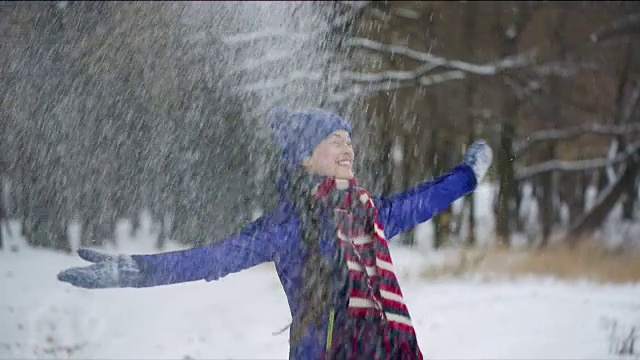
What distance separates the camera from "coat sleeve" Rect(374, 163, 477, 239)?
8.96ft

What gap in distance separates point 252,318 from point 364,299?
2441 millimetres

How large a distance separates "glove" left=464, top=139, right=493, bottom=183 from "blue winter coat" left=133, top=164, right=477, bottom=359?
27mm

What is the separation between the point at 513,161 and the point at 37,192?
413 cm

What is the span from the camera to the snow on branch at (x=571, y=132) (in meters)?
7.62

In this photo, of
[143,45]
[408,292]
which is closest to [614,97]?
[408,292]

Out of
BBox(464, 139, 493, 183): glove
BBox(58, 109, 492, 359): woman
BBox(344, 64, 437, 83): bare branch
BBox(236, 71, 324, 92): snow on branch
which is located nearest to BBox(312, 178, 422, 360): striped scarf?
BBox(58, 109, 492, 359): woman

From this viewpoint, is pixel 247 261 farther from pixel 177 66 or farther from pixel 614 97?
pixel 614 97

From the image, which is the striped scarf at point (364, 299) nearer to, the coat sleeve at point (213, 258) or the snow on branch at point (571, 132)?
the coat sleeve at point (213, 258)

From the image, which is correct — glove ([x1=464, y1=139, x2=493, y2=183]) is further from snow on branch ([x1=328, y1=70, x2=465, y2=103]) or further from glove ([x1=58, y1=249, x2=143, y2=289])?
snow on branch ([x1=328, y1=70, x2=465, y2=103])

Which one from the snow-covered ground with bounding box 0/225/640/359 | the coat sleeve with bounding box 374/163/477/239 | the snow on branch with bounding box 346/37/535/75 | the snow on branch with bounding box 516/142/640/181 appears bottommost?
the snow-covered ground with bounding box 0/225/640/359

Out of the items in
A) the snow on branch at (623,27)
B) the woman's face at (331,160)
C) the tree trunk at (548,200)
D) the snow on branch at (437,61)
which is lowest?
the woman's face at (331,160)

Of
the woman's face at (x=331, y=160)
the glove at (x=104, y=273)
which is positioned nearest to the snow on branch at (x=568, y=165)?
the woman's face at (x=331, y=160)

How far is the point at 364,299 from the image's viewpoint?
2.57m

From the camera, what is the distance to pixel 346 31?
24.1 feet
